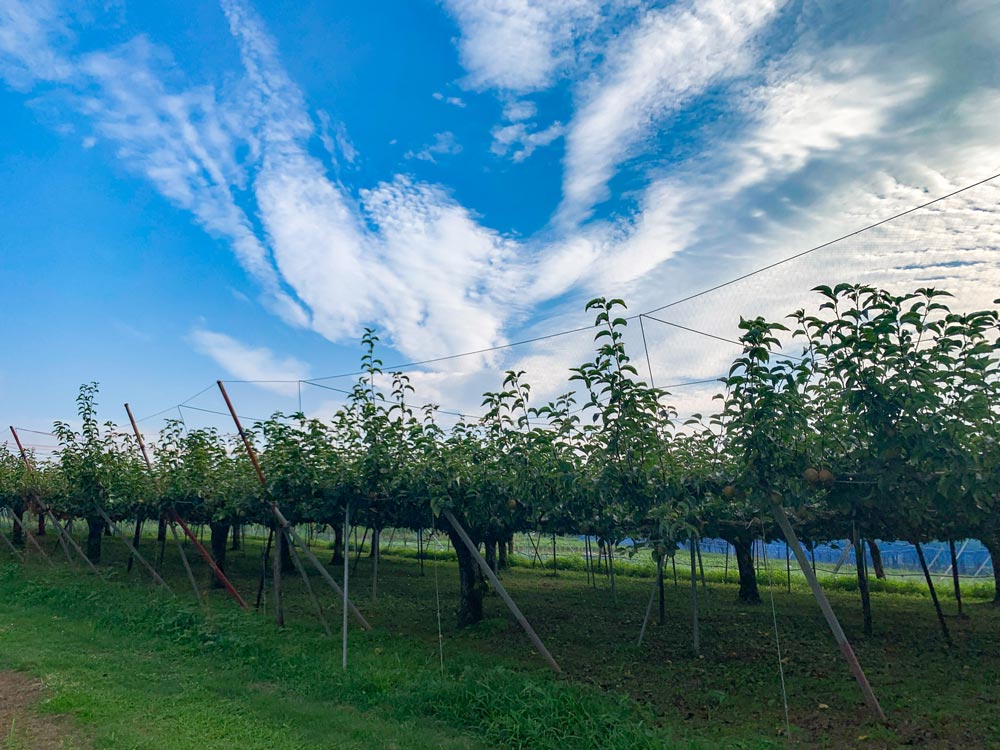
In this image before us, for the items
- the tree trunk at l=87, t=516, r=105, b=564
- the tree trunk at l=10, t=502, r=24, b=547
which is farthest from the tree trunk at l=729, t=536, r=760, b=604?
the tree trunk at l=10, t=502, r=24, b=547

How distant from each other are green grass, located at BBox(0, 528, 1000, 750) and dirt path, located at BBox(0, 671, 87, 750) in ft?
0.69

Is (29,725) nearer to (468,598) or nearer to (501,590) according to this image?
(501,590)

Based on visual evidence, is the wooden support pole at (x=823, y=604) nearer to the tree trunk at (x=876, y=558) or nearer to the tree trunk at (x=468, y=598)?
the tree trunk at (x=876, y=558)

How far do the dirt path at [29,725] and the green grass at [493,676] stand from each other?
21 cm

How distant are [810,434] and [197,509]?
12.7m

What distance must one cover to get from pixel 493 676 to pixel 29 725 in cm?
449

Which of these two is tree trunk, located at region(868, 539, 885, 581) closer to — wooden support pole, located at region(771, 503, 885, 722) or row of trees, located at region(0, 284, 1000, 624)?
row of trees, located at region(0, 284, 1000, 624)

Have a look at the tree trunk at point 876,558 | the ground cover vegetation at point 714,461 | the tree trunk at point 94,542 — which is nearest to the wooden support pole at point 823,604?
the ground cover vegetation at point 714,461

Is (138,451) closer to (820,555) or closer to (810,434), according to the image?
(810,434)

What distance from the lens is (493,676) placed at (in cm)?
690

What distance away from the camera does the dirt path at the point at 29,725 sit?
5539 millimetres

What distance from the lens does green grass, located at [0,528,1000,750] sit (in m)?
5.81

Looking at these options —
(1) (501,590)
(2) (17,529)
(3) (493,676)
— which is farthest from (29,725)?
(2) (17,529)

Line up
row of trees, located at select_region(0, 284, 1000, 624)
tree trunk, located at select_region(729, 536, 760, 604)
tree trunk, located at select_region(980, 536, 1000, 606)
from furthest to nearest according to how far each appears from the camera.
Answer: tree trunk, located at select_region(729, 536, 760, 604) → tree trunk, located at select_region(980, 536, 1000, 606) → row of trees, located at select_region(0, 284, 1000, 624)
